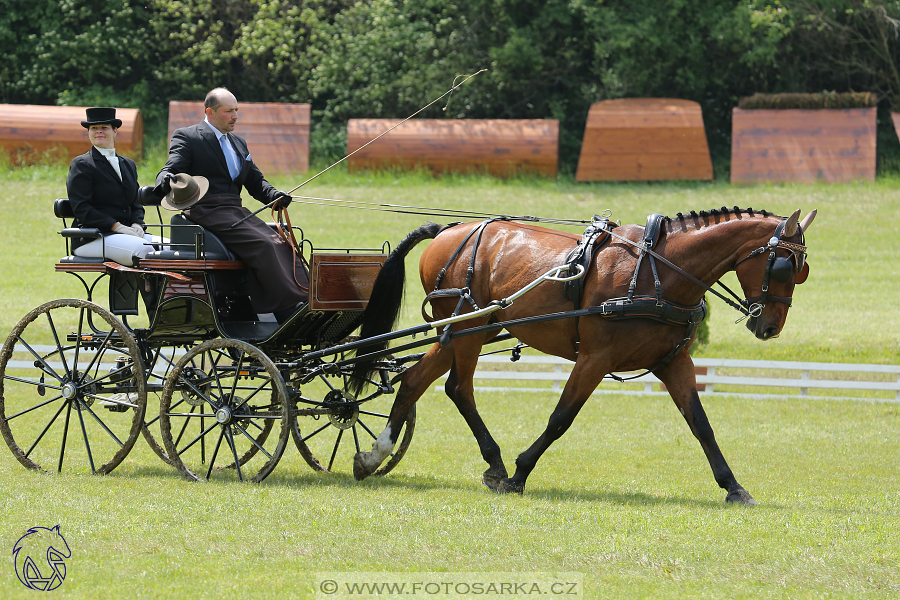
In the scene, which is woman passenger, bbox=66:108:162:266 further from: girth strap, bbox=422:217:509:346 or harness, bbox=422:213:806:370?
harness, bbox=422:213:806:370

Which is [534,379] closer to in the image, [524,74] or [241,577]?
[241,577]

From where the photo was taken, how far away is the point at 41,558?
16.4ft

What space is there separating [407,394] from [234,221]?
1.69 meters

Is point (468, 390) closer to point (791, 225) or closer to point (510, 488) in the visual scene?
point (510, 488)

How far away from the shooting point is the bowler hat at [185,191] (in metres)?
6.94

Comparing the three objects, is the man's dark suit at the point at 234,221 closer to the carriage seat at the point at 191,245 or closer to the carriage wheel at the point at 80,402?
the carriage seat at the point at 191,245

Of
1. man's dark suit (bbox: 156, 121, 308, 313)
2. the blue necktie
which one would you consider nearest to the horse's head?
man's dark suit (bbox: 156, 121, 308, 313)

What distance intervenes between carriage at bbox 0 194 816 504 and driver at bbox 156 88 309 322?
138mm

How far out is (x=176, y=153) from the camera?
288 inches

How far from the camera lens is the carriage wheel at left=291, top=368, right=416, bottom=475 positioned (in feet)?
24.9

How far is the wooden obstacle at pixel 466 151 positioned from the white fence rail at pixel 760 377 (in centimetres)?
998

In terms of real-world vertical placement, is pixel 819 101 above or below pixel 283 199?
below

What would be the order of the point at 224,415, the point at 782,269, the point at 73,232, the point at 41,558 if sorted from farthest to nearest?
the point at 73,232 → the point at 224,415 → the point at 782,269 → the point at 41,558

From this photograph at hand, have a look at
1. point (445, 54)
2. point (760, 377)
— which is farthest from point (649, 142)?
point (760, 377)
